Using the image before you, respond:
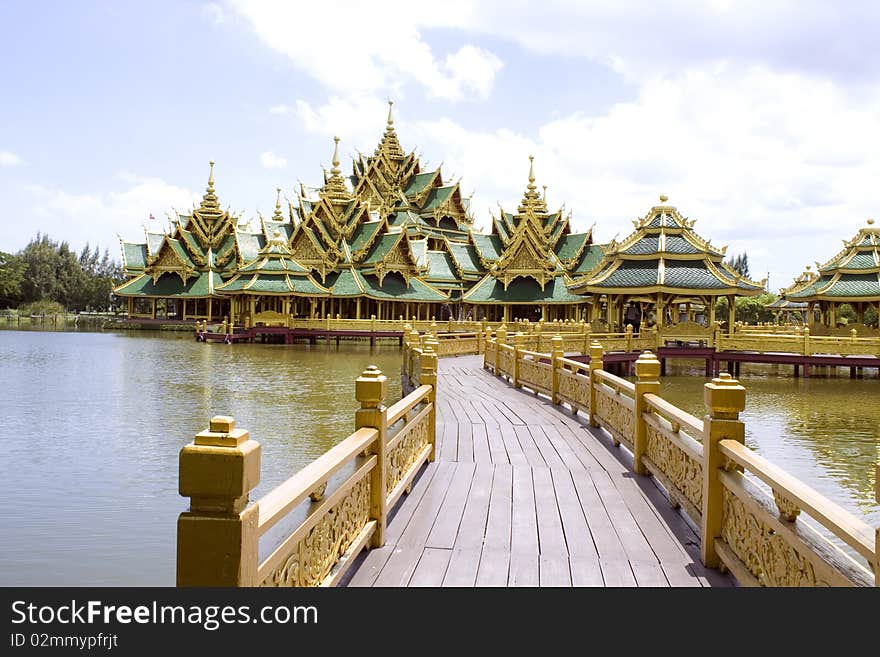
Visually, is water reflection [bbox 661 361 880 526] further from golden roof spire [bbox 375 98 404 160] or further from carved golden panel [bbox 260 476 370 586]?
golden roof spire [bbox 375 98 404 160]

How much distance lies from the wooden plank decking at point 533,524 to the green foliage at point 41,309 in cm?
6708

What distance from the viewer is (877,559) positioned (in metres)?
2.61

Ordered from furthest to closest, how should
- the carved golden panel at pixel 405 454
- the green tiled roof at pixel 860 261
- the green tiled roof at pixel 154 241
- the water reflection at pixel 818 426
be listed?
the green tiled roof at pixel 154 241, the green tiled roof at pixel 860 261, the water reflection at pixel 818 426, the carved golden panel at pixel 405 454

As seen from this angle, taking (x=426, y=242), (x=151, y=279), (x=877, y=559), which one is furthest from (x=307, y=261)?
(x=877, y=559)

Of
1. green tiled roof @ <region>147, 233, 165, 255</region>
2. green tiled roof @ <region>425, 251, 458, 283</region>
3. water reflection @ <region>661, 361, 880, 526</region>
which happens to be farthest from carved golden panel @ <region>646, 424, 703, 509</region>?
green tiled roof @ <region>147, 233, 165, 255</region>

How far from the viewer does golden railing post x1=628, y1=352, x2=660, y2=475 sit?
708 cm

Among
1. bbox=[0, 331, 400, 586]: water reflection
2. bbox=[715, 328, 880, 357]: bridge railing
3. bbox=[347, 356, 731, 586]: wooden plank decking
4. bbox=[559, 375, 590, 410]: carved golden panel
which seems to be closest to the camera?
bbox=[347, 356, 731, 586]: wooden plank decking

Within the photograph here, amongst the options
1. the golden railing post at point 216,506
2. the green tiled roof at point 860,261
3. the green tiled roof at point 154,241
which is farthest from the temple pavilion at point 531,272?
the golden railing post at point 216,506

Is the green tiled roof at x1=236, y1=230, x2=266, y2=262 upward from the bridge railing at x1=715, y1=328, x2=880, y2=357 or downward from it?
upward

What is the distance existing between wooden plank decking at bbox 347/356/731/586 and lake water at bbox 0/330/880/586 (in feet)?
8.46

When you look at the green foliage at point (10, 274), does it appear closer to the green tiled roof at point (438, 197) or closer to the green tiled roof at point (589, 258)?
the green tiled roof at point (438, 197)

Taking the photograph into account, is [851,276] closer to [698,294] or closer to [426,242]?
[698,294]

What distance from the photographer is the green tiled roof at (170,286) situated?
49.1m

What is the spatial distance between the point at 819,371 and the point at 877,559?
105 feet
